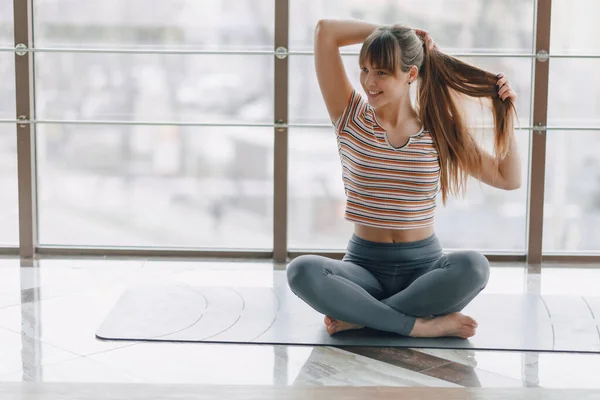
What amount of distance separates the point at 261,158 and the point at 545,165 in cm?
128

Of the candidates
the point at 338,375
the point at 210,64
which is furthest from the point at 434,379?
the point at 210,64

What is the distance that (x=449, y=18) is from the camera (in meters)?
4.08

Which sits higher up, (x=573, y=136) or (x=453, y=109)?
(x=453, y=109)

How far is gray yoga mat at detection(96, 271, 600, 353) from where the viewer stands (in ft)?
9.15

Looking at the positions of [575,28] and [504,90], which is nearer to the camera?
[504,90]

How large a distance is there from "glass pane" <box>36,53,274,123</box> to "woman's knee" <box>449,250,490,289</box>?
1563 millimetres

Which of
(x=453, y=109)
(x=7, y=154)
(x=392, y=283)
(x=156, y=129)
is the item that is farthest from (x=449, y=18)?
(x=7, y=154)

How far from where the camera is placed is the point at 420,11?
409 centimetres

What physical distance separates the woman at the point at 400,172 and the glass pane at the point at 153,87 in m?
1.23

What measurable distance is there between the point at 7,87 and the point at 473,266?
2403mm

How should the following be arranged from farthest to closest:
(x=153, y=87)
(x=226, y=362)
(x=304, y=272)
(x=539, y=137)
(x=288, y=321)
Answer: (x=153, y=87) → (x=539, y=137) → (x=288, y=321) → (x=304, y=272) → (x=226, y=362)

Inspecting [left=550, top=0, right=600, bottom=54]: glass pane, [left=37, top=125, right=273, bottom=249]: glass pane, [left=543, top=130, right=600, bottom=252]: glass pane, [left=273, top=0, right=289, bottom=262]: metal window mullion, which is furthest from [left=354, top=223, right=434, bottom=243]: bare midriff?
[left=550, top=0, right=600, bottom=54]: glass pane

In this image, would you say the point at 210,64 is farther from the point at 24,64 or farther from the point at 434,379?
the point at 434,379

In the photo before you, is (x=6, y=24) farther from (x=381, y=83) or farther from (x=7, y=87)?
(x=381, y=83)
